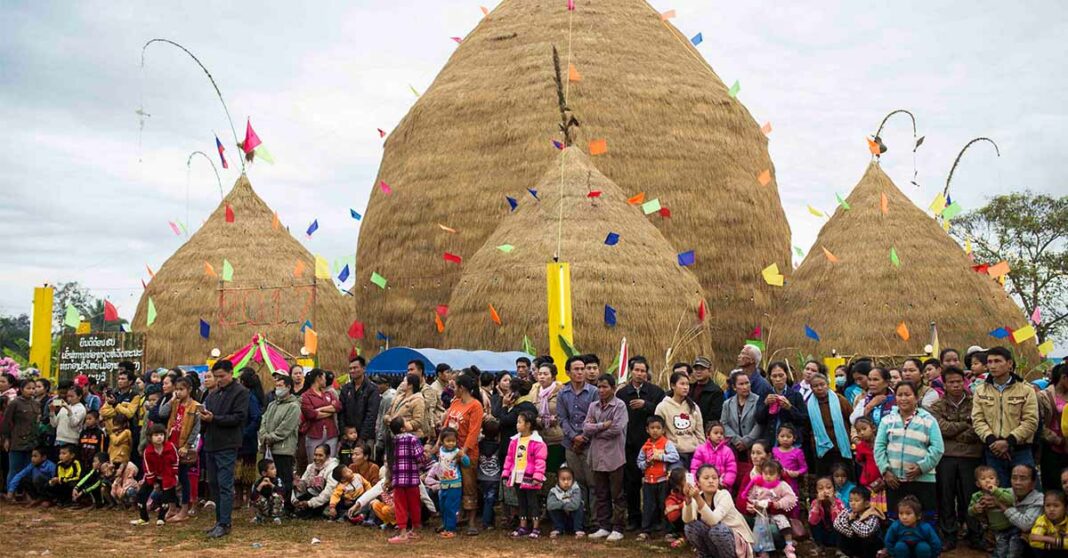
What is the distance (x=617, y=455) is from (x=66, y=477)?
6624 mm

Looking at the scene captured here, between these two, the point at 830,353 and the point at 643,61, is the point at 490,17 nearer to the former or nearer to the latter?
the point at 643,61

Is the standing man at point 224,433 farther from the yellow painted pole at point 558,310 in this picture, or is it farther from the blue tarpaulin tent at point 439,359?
the yellow painted pole at point 558,310

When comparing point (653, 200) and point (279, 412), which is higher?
point (653, 200)

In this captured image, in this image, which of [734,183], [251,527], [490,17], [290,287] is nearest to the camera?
[251,527]

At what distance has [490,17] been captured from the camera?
23.8 metres

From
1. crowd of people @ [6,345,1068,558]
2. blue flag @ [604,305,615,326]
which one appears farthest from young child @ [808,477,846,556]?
blue flag @ [604,305,615,326]

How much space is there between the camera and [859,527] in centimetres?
776

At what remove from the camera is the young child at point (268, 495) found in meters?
10.0

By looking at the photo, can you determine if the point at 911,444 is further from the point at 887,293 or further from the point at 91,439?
the point at 887,293

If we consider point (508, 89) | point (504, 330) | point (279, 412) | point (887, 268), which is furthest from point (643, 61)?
point (279, 412)

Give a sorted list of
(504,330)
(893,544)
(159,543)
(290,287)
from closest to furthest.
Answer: (893,544), (159,543), (504,330), (290,287)

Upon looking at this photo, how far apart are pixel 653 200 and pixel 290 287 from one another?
432 inches

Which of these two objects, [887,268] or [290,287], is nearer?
[887,268]

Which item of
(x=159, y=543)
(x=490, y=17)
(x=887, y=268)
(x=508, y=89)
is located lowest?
(x=159, y=543)
